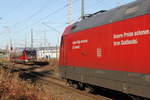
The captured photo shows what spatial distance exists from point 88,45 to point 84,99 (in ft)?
7.72

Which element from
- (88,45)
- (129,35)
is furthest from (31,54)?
(129,35)

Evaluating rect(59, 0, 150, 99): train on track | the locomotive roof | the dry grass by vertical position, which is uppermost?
the locomotive roof

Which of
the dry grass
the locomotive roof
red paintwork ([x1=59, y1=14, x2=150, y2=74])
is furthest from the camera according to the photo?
the locomotive roof

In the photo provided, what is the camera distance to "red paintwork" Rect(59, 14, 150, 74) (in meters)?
7.30

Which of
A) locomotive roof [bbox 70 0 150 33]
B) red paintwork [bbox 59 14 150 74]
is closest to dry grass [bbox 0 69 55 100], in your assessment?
red paintwork [bbox 59 14 150 74]

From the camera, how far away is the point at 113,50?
8.75 metres

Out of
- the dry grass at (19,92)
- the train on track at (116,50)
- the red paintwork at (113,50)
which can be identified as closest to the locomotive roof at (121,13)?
the train on track at (116,50)

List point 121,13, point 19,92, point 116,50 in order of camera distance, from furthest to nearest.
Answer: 1. point 121,13
2. point 116,50
3. point 19,92

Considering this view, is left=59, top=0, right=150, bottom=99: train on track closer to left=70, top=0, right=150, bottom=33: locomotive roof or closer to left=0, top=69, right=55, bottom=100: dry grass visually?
left=70, top=0, right=150, bottom=33: locomotive roof

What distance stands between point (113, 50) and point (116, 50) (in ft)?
0.62

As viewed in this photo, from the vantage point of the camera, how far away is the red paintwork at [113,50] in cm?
730

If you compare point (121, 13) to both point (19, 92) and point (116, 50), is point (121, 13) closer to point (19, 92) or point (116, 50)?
point (116, 50)

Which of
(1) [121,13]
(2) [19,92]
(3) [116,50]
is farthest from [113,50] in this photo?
(2) [19,92]

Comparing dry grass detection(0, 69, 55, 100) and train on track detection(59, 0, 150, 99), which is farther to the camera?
train on track detection(59, 0, 150, 99)
